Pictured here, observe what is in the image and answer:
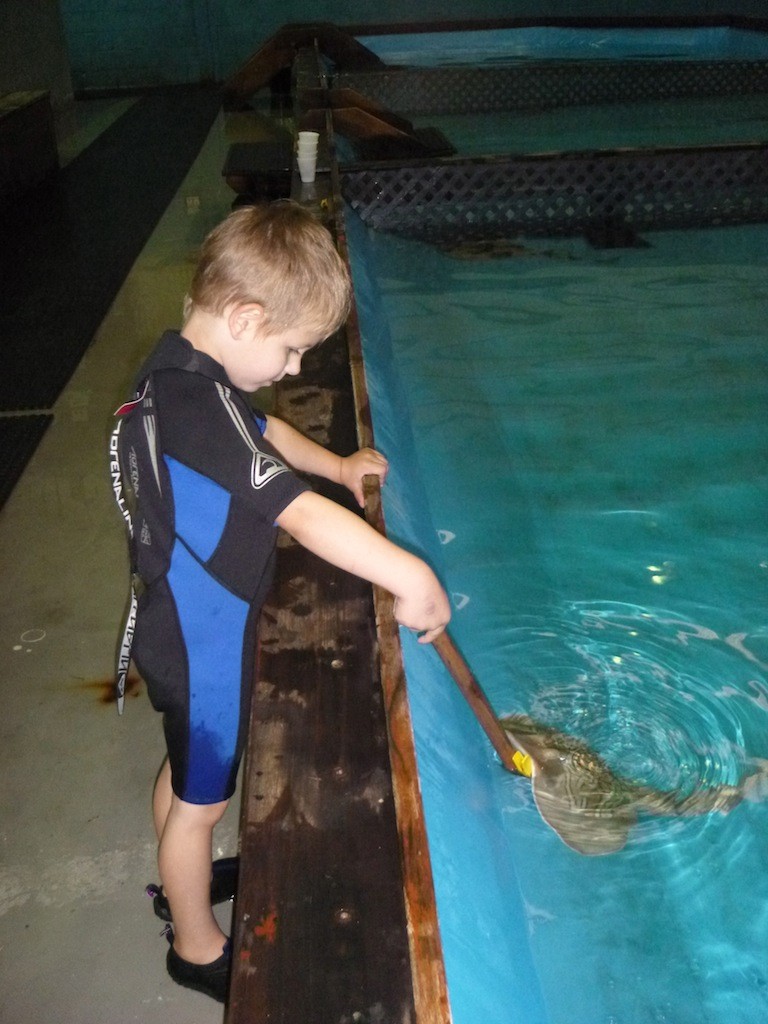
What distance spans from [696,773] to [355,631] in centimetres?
94

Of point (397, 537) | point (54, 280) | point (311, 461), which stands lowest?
point (54, 280)

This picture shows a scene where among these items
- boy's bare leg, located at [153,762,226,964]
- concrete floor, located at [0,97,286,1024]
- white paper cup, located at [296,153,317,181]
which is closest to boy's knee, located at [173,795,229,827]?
boy's bare leg, located at [153,762,226,964]

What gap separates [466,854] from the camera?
54.0 inches

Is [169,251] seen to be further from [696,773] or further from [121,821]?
[696,773]

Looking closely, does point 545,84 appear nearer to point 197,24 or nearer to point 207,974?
point 197,24

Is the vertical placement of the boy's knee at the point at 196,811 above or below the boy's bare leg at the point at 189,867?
above

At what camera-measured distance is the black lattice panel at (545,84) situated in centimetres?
812

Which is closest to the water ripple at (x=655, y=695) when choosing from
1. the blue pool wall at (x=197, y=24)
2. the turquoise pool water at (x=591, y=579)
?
the turquoise pool water at (x=591, y=579)

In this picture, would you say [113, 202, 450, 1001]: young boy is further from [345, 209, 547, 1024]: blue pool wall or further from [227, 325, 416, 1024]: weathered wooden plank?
[345, 209, 547, 1024]: blue pool wall

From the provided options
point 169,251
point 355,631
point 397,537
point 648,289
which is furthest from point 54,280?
point 355,631

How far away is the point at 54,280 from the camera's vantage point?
17.1ft

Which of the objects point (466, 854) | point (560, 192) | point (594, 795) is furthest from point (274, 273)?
point (560, 192)

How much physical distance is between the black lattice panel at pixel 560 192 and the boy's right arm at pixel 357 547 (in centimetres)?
404

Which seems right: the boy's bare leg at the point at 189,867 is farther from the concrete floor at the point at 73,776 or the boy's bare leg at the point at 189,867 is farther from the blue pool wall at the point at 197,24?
the blue pool wall at the point at 197,24
